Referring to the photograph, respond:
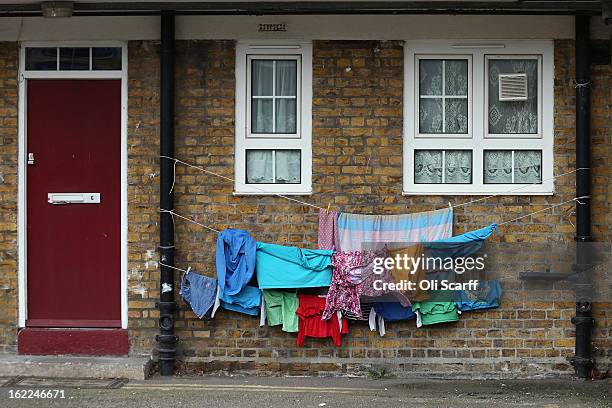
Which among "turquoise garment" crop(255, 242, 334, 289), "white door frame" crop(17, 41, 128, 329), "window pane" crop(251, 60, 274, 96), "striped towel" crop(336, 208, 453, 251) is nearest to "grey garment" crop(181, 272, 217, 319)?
"turquoise garment" crop(255, 242, 334, 289)

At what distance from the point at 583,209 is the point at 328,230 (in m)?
2.29

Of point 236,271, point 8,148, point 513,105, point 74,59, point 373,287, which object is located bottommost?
point 373,287

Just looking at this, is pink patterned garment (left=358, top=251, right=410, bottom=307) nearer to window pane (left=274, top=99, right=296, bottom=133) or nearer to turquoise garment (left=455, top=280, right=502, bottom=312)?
turquoise garment (left=455, top=280, right=502, bottom=312)

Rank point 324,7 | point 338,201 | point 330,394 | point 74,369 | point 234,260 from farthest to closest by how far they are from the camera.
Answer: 1. point 338,201
2. point 234,260
3. point 74,369
4. point 324,7
5. point 330,394

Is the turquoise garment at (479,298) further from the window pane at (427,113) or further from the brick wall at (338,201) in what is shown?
the window pane at (427,113)

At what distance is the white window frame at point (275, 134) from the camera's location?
855 centimetres

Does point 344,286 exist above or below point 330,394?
above

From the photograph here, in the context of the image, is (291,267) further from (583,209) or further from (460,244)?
(583,209)

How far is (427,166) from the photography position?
28.2ft

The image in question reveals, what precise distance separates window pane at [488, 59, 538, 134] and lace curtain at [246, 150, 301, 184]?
1825 mm

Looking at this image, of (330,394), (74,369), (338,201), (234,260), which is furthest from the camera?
(338,201)

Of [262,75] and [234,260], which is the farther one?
[262,75]

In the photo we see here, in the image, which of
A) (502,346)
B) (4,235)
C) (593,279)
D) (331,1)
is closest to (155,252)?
(4,235)

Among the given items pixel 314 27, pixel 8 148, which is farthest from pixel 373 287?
pixel 8 148
